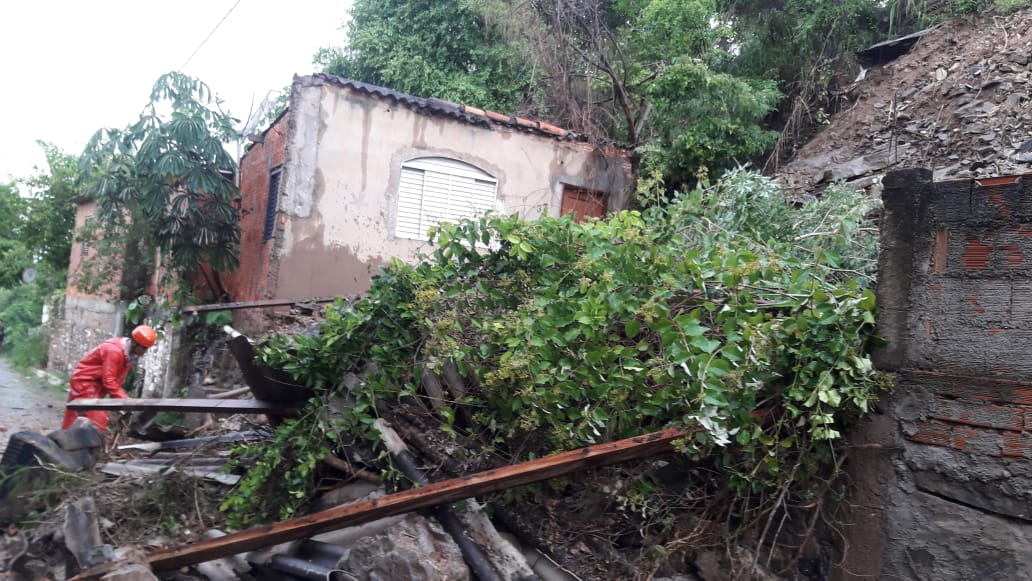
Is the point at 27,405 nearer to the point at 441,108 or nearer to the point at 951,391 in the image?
the point at 441,108

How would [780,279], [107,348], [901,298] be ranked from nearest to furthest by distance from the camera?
1. [901,298]
2. [780,279]
3. [107,348]

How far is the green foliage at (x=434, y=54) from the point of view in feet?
48.6

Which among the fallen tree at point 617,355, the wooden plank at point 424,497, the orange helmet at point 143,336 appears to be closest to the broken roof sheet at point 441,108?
the orange helmet at point 143,336

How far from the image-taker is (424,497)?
3.82 metres

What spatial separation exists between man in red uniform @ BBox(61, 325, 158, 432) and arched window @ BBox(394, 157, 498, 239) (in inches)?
181

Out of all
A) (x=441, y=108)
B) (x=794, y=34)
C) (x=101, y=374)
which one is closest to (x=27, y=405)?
(x=101, y=374)

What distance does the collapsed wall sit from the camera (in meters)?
3.13

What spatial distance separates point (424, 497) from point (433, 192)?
7570mm

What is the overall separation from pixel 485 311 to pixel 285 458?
69.6 inches

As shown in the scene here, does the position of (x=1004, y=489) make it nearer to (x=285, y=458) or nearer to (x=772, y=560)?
(x=772, y=560)

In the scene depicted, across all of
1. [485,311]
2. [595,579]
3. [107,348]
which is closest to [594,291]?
[485,311]

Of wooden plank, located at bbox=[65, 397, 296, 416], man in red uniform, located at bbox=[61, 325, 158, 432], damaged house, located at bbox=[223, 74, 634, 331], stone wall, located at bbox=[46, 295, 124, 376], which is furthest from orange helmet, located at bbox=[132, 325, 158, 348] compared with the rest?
stone wall, located at bbox=[46, 295, 124, 376]

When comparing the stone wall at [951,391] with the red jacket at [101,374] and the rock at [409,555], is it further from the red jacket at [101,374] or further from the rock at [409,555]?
the red jacket at [101,374]

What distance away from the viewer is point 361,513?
3.82 meters
